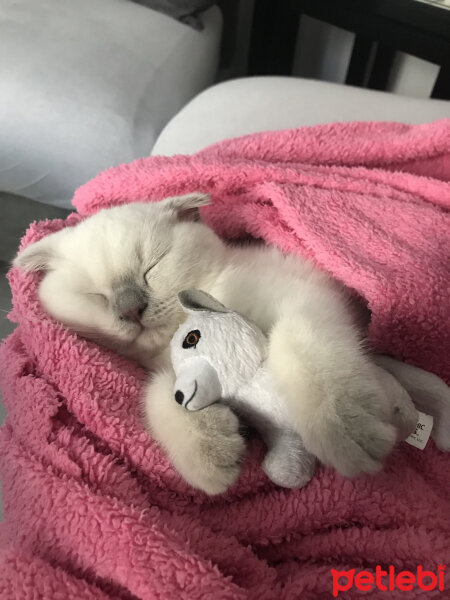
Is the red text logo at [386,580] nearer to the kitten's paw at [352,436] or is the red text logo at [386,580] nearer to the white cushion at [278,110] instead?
the kitten's paw at [352,436]

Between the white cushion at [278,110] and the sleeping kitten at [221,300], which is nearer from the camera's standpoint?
the sleeping kitten at [221,300]

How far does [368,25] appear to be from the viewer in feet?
4.75

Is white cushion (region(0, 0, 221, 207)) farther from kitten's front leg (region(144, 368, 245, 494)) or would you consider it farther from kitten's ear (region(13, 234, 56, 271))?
kitten's front leg (region(144, 368, 245, 494))

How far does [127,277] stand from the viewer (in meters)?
0.66

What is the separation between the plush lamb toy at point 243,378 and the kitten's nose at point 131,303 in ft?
0.41

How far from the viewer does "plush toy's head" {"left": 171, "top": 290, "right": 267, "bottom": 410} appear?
49 centimetres

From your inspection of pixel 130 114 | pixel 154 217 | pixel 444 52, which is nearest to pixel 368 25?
pixel 444 52

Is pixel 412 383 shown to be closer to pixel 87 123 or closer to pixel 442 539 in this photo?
pixel 442 539

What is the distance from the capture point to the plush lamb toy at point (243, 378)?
498 millimetres

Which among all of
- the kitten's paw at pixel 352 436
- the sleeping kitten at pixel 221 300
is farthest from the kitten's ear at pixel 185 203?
the kitten's paw at pixel 352 436

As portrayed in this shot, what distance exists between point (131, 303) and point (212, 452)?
229 mm

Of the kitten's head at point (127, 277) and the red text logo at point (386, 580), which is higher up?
the kitten's head at point (127, 277)

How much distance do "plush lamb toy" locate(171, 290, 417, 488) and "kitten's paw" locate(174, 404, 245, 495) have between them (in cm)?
2

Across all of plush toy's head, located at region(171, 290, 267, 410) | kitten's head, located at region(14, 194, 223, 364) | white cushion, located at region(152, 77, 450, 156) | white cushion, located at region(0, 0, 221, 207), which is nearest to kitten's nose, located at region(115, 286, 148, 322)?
kitten's head, located at region(14, 194, 223, 364)
